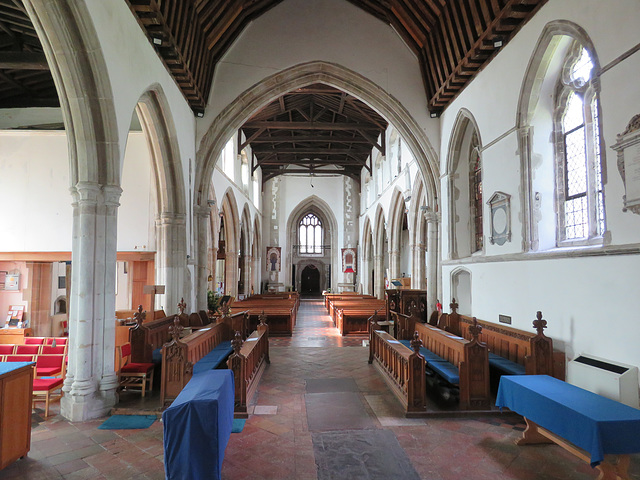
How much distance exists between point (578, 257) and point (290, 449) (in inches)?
136

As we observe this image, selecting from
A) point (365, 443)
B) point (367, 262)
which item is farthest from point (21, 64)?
point (367, 262)

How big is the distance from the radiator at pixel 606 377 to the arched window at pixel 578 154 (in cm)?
138

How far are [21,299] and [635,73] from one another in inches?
461

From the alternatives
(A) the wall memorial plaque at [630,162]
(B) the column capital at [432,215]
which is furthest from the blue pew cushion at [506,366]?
(B) the column capital at [432,215]

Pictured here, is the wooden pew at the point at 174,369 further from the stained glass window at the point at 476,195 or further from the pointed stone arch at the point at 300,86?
the stained glass window at the point at 476,195

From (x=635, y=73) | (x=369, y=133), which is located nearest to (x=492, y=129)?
(x=635, y=73)

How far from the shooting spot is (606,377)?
12.6ft

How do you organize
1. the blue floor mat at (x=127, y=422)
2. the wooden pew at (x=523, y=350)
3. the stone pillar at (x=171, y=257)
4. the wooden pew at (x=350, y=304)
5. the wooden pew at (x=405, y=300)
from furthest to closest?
the wooden pew at (x=350, y=304), the wooden pew at (x=405, y=300), the stone pillar at (x=171, y=257), the wooden pew at (x=523, y=350), the blue floor mat at (x=127, y=422)

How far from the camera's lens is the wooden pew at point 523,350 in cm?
454

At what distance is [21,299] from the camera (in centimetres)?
984

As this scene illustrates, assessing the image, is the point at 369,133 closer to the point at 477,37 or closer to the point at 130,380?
the point at 477,37

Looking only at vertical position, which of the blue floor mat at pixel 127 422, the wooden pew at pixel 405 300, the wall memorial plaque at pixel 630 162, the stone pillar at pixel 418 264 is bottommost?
the blue floor mat at pixel 127 422

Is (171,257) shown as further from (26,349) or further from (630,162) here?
(630,162)

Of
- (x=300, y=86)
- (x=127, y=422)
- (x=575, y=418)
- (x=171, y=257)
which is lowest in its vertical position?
(x=127, y=422)
